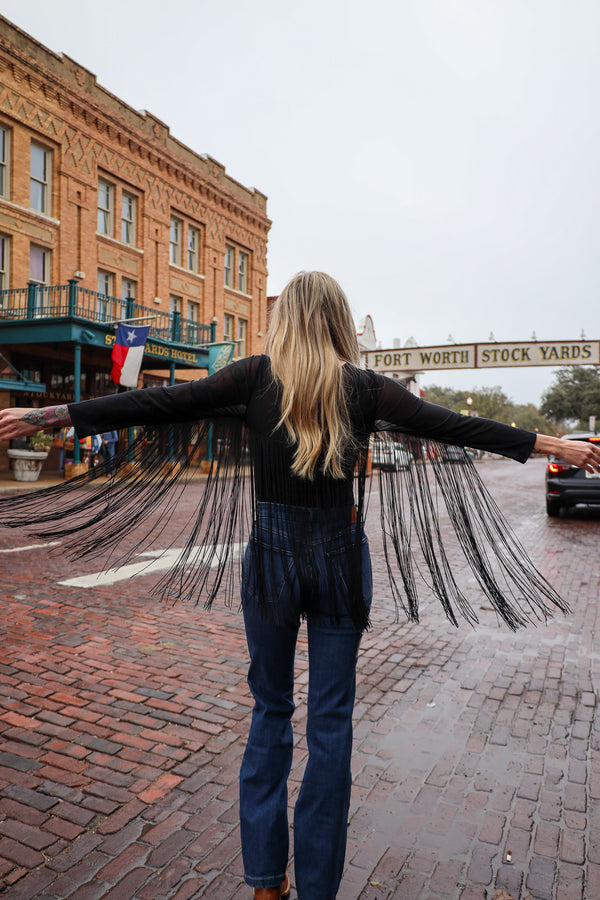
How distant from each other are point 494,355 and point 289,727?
73.5ft

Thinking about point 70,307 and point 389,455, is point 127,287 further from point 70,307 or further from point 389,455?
point 389,455

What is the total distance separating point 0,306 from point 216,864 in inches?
792

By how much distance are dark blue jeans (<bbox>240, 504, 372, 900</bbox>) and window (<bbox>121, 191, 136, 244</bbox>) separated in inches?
994

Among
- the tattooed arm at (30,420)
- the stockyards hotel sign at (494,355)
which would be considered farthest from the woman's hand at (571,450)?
the stockyards hotel sign at (494,355)

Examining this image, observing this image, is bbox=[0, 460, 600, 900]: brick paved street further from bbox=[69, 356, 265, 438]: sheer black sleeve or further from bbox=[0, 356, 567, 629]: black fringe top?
bbox=[69, 356, 265, 438]: sheer black sleeve

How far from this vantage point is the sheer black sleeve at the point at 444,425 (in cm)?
202

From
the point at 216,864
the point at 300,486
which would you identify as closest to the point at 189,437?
the point at 300,486

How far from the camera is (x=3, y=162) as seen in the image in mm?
20047

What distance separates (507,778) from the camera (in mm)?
2975

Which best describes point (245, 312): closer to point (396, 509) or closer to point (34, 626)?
point (34, 626)

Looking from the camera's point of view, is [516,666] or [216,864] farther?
[516,666]

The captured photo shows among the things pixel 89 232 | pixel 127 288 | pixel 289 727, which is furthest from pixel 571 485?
pixel 127 288

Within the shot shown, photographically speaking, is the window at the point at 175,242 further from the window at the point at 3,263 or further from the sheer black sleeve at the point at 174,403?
the sheer black sleeve at the point at 174,403

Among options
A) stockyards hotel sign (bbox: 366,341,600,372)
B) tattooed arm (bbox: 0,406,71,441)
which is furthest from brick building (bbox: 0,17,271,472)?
tattooed arm (bbox: 0,406,71,441)
